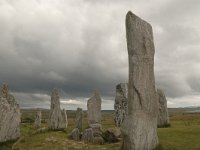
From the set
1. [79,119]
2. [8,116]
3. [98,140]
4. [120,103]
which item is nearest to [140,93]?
[98,140]

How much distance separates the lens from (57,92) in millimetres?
45250

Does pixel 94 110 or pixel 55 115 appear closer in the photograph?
pixel 94 110

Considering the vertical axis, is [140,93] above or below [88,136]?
above

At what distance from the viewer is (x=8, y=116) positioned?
31.5 metres

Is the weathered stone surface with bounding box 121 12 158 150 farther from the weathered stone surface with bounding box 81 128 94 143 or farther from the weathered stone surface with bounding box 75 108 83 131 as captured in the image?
the weathered stone surface with bounding box 75 108 83 131

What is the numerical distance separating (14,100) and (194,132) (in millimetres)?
16834

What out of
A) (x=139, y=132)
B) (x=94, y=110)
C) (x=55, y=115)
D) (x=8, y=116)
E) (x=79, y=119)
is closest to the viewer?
(x=139, y=132)

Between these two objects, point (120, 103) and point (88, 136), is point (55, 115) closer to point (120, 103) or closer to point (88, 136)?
point (120, 103)

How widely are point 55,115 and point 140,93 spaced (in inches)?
884

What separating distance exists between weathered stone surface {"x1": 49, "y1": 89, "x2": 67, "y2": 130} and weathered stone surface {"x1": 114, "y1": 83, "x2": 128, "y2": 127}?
290 inches

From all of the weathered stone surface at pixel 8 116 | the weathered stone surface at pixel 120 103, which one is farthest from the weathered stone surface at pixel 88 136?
the weathered stone surface at pixel 120 103

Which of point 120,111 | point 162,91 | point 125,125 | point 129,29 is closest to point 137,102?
point 125,125

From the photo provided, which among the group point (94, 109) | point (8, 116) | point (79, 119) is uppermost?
point (94, 109)

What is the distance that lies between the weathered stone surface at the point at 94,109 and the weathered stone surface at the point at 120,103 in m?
2.13
